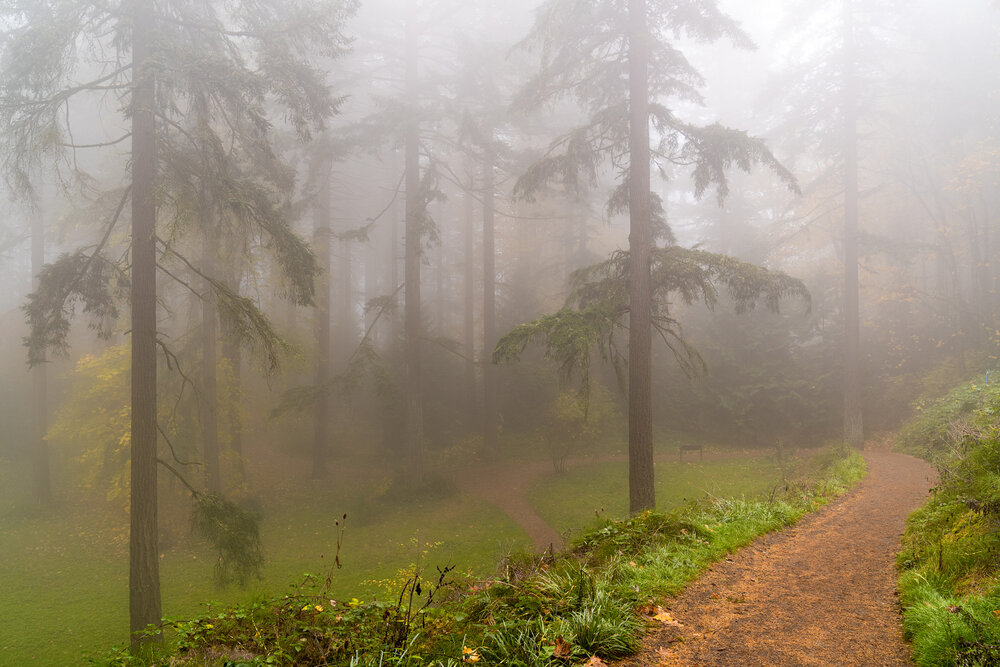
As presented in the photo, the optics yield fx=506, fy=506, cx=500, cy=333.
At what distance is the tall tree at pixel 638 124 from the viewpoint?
10000 mm

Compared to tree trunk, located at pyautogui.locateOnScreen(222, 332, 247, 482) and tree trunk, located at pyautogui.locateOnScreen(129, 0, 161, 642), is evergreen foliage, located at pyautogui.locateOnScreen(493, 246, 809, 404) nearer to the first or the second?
tree trunk, located at pyautogui.locateOnScreen(129, 0, 161, 642)

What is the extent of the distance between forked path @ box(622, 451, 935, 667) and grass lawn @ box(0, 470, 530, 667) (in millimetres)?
6336

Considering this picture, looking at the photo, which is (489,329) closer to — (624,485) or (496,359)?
(624,485)

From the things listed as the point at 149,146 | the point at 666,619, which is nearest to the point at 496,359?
Result: the point at 666,619

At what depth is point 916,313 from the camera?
2277cm

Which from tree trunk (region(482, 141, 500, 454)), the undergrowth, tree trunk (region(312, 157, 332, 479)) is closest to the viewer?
the undergrowth

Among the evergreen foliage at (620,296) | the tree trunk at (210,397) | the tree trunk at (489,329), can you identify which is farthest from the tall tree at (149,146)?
the tree trunk at (489,329)

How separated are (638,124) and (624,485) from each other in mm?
11201

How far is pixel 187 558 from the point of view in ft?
43.7

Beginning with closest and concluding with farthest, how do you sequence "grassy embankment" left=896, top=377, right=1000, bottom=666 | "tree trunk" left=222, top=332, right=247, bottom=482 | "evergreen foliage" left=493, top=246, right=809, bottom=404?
"grassy embankment" left=896, top=377, right=1000, bottom=666, "evergreen foliage" left=493, top=246, right=809, bottom=404, "tree trunk" left=222, top=332, right=247, bottom=482

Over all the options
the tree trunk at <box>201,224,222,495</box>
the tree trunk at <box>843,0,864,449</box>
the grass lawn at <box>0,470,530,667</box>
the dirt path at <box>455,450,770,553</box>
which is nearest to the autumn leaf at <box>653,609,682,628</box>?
the grass lawn at <box>0,470,530,667</box>

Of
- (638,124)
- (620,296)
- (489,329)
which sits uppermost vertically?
(638,124)

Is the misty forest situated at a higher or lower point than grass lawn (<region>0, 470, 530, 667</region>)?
higher

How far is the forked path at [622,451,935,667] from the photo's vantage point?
3312mm
